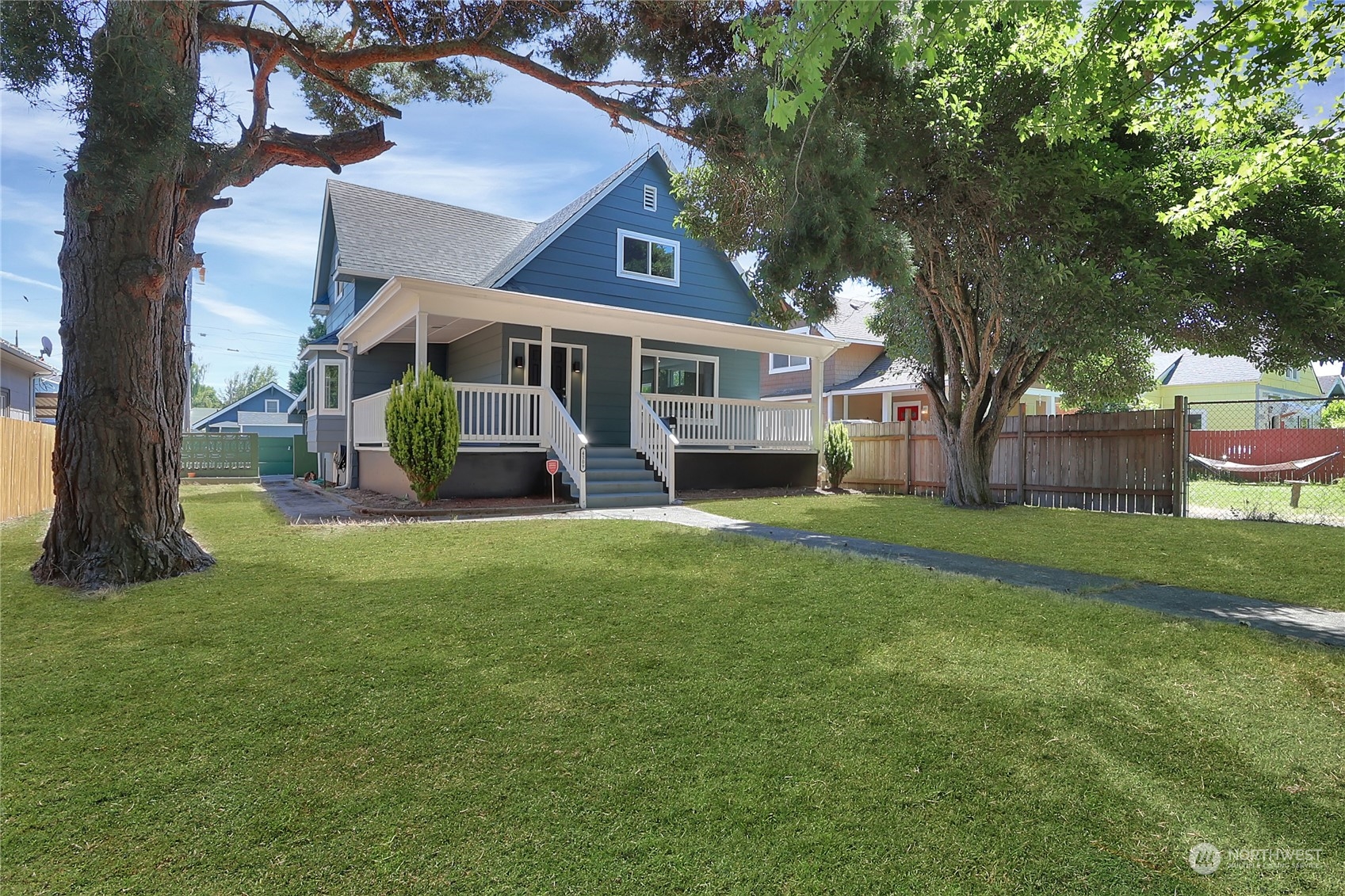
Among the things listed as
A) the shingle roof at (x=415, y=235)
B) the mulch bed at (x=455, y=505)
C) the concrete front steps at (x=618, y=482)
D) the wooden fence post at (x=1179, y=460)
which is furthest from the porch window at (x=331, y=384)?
the wooden fence post at (x=1179, y=460)

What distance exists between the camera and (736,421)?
13.3 metres

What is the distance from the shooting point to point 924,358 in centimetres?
1286

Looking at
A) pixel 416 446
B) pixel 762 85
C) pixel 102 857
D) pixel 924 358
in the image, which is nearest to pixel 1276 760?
pixel 102 857

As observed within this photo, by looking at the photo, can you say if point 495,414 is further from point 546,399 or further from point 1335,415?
point 1335,415

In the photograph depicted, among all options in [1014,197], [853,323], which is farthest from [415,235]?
[853,323]

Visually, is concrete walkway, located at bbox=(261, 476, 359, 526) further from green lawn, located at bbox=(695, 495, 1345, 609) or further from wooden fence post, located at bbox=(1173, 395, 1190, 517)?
wooden fence post, located at bbox=(1173, 395, 1190, 517)

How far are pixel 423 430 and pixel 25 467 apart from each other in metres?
5.14

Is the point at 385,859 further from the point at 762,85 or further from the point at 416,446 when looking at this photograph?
the point at 416,446

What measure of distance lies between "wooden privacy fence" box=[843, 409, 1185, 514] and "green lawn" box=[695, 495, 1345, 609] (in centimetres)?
90

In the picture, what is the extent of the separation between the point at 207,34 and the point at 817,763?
8.26 m

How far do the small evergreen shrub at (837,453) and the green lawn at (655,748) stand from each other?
9814 mm

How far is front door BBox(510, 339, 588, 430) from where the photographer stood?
13.2 metres

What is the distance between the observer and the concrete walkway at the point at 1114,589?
157 inches

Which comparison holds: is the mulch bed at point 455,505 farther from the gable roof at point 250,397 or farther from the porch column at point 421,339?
the gable roof at point 250,397
